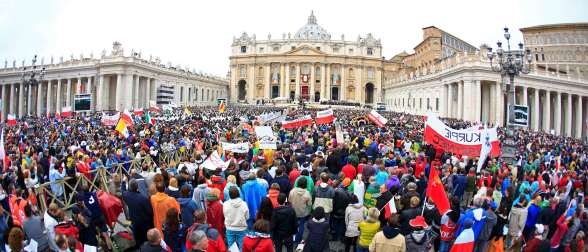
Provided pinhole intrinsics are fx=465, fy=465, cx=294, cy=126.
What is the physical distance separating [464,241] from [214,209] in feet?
12.9

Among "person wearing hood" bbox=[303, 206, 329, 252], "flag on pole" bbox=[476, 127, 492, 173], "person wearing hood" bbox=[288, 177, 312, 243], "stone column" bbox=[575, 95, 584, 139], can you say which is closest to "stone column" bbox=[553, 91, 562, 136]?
"stone column" bbox=[575, 95, 584, 139]

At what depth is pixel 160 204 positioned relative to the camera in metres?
7.23

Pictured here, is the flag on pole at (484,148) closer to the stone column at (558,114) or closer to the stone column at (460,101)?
the stone column at (460,101)

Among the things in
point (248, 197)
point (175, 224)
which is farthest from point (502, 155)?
point (175, 224)

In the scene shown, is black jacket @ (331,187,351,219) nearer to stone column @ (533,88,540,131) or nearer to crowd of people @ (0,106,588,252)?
crowd of people @ (0,106,588,252)

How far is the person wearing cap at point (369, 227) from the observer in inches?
271

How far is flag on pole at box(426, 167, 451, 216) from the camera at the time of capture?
25.2ft

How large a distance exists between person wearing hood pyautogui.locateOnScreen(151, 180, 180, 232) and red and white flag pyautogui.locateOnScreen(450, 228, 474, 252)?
4.36 metres

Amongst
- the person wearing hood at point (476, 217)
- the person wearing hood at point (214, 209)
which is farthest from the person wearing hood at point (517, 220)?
the person wearing hood at point (214, 209)

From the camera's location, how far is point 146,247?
17.3 ft

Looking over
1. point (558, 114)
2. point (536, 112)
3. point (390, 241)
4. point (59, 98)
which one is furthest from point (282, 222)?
point (59, 98)

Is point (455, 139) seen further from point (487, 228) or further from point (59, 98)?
point (59, 98)

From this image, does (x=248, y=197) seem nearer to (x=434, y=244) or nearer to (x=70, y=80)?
(x=434, y=244)

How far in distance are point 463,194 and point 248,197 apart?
6112 millimetres
